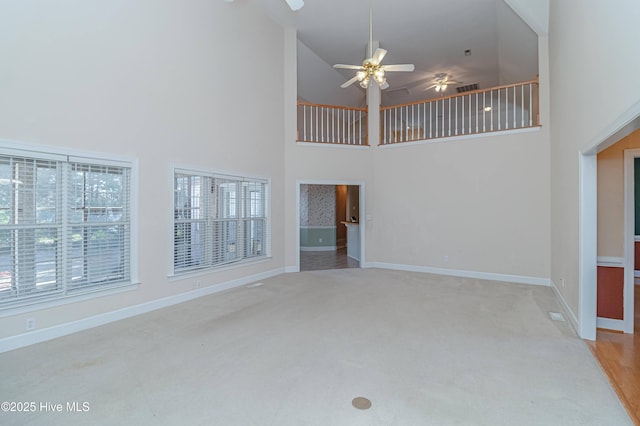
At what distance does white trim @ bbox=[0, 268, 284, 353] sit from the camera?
3.16 meters

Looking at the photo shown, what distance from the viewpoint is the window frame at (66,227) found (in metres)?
3.18

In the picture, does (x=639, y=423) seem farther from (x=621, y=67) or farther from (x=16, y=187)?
(x=16, y=187)

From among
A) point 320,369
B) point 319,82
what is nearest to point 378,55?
point 320,369

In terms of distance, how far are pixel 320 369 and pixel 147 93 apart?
13.2 feet

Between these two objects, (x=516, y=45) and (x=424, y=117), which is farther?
(x=424, y=117)

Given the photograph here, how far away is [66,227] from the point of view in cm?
353

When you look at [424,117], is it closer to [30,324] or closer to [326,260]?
[326,260]

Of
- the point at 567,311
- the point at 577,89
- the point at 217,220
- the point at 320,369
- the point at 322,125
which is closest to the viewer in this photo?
the point at 320,369

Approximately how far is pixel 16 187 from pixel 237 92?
353cm

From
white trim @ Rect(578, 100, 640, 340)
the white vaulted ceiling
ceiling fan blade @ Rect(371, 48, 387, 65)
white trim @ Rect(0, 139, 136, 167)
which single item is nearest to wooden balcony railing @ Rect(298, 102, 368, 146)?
the white vaulted ceiling

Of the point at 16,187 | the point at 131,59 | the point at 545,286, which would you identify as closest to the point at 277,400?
the point at 16,187

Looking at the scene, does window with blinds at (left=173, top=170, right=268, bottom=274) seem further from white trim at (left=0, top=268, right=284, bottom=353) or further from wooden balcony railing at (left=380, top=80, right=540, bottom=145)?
wooden balcony railing at (left=380, top=80, right=540, bottom=145)

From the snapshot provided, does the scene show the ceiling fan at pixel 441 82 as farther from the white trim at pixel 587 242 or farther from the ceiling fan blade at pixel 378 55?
the white trim at pixel 587 242

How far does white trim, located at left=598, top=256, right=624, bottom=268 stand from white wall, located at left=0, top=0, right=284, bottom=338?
520 cm
